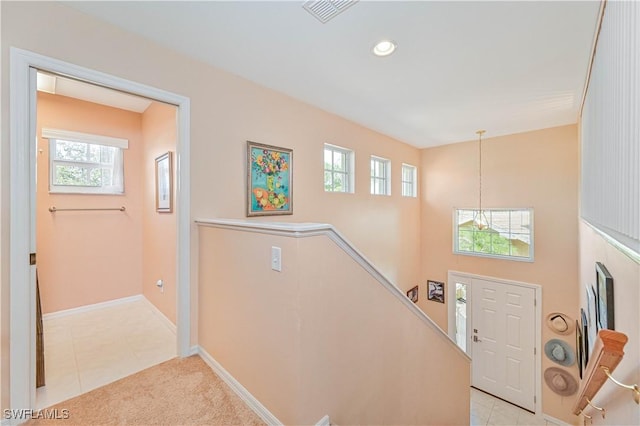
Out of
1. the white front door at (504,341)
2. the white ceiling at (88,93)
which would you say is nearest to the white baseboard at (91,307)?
the white ceiling at (88,93)

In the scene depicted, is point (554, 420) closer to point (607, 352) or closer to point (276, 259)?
point (607, 352)

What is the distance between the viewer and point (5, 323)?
1.47 metres

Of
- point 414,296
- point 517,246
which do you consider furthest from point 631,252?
point 414,296

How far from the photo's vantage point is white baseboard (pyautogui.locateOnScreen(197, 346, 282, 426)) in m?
1.57

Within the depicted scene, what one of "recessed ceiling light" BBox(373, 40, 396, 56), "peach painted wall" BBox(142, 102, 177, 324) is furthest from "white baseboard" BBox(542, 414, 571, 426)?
"recessed ceiling light" BBox(373, 40, 396, 56)

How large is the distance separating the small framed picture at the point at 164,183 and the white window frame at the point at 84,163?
79cm

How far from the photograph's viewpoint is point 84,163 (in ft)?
10.4

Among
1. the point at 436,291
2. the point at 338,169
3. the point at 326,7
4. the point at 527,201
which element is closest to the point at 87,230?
the point at 338,169

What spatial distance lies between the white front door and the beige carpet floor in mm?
4643

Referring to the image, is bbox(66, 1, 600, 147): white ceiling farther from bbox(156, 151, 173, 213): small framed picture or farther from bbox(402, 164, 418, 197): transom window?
bbox(402, 164, 418, 197): transom window

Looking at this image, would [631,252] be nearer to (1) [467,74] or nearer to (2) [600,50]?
(2) [600,50]

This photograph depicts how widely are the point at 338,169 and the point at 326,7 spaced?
7.64ft

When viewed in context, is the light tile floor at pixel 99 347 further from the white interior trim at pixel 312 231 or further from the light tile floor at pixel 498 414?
the light tile floor at pixel 498 414

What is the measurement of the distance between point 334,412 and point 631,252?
157cm
